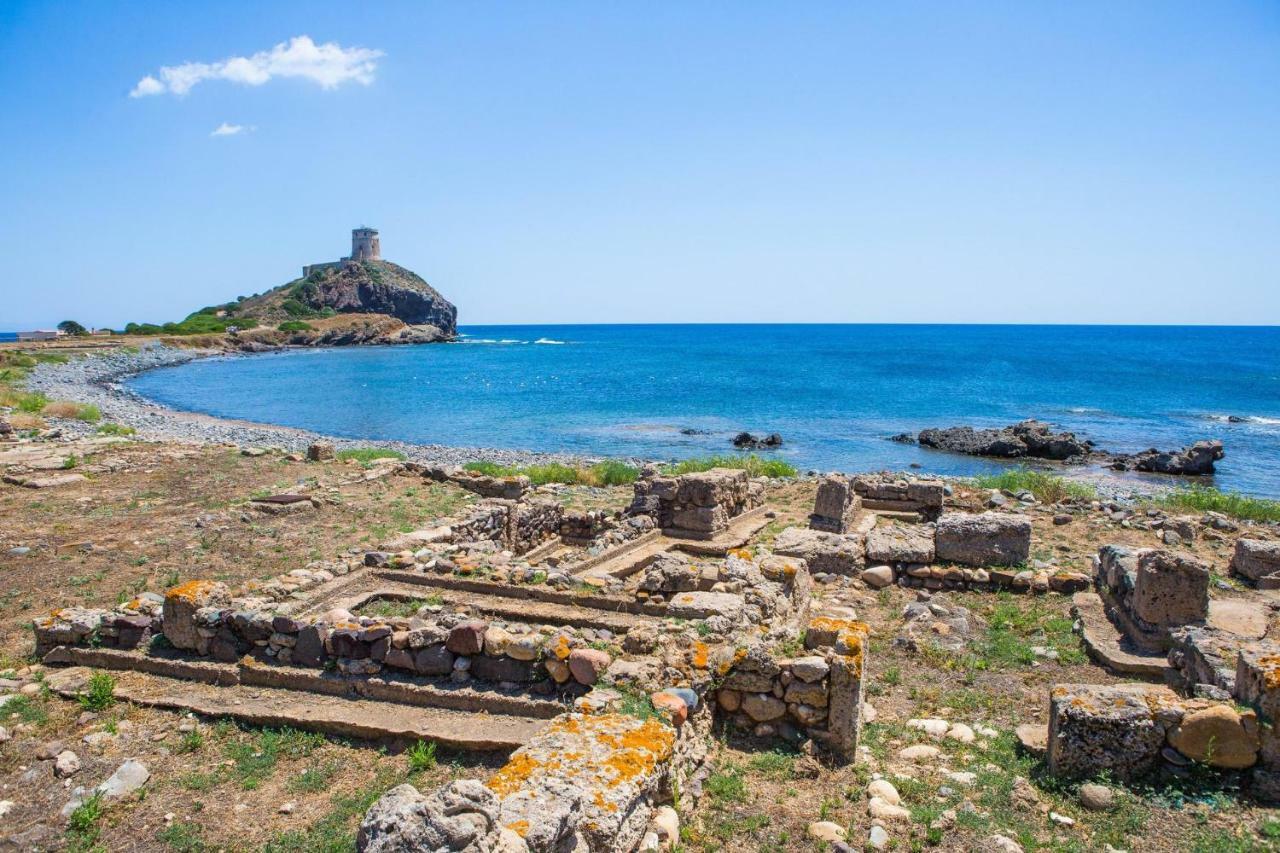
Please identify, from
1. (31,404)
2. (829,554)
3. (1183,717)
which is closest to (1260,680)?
(1183,717)

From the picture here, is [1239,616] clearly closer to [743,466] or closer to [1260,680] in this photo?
[1260,680]

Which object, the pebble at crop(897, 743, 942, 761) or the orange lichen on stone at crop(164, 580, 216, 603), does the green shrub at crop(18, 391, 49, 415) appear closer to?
the orange lichen on stone at crop(164, 580, 216, 603)

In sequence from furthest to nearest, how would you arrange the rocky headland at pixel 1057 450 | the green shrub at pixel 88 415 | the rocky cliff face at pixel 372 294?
the rocky cliff face at pixel 372 294, the rocky headland at pixel 1057 450, the green shrub at pixel 88 415

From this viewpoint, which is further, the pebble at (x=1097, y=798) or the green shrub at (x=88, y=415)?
the green shrub at (x=88, y=415)

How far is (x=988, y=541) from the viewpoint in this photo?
43.0 ft

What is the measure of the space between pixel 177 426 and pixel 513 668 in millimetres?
36776

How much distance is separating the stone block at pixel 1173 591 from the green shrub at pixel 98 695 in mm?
12230

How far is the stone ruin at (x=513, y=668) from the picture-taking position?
4.69m

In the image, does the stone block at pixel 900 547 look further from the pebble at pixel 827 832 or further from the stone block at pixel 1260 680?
the pebble at pixel 827 832

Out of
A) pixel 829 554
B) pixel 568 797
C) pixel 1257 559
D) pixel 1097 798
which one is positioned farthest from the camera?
pixel 829 554

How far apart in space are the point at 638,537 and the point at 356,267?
480ft

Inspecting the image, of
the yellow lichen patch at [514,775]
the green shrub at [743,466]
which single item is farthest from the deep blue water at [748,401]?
the yellow lichen patch at [514,775]

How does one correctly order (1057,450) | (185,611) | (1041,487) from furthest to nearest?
(1057,450)
(1041,487)
(185,611)

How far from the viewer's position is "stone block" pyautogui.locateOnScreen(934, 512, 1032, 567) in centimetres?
1307
